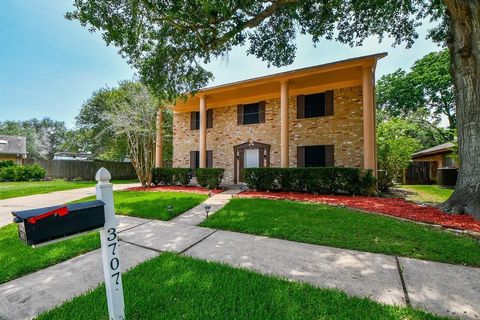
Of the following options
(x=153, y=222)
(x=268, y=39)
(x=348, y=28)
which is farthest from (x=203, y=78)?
(x=153, y=222)

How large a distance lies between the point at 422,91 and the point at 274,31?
73.5 feet

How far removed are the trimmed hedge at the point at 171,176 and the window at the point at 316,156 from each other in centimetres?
597

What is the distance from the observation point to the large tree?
5.37 meters

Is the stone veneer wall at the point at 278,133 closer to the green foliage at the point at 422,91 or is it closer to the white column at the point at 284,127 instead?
the white column at the point at 284,127

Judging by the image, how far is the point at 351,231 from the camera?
400 centimetres

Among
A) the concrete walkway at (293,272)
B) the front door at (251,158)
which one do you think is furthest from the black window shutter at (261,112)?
the concrete walkway at (293,272)

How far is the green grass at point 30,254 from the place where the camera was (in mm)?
2658

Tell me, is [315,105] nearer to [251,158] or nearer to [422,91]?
[251,158]

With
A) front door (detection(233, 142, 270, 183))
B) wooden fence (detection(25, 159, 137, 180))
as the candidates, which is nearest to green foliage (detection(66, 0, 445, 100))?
front door (detection(233, 142, 270, 183))

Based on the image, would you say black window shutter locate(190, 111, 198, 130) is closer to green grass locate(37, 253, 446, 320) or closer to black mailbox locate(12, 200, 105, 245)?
green grass locate(37, 253, 446, 320)

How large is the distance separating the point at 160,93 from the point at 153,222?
6.47m

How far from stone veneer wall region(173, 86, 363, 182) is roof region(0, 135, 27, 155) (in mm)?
19739

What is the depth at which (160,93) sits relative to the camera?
30.7 feet

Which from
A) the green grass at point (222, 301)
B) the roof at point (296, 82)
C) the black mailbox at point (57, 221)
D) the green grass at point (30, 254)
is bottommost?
the green grass at point (30, 254)
